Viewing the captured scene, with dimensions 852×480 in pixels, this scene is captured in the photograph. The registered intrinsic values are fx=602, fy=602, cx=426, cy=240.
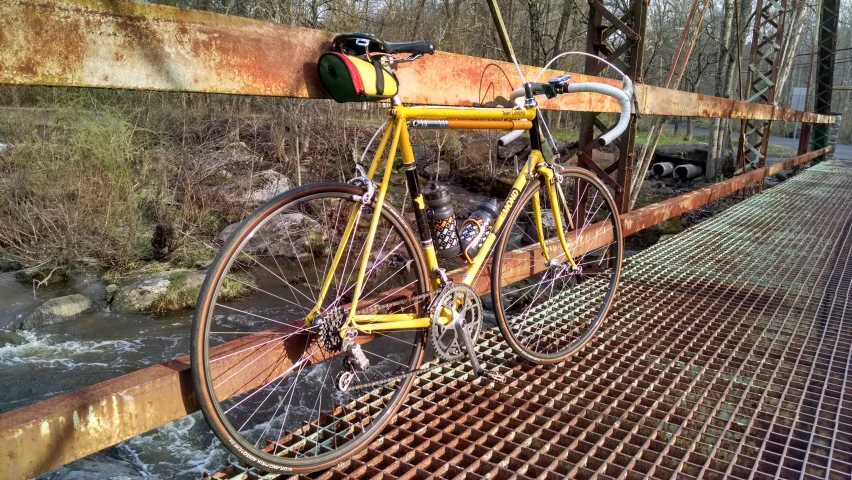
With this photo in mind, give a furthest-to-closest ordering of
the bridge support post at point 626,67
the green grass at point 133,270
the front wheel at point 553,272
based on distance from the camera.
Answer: the green grass at point 133,270
the bridge support post at point 626,67
the front wheel at point 553,272

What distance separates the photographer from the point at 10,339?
7.02 meters

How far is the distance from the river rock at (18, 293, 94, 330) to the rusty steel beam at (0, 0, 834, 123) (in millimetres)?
7051

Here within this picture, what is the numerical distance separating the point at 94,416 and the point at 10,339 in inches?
271

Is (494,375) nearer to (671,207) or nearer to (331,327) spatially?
(331,327)

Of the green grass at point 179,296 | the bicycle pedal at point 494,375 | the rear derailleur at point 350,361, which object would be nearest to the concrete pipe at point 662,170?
the green grass at point 179,296

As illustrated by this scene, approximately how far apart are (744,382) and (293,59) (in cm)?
221

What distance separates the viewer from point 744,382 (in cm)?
254

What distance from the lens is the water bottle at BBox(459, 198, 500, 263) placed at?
243 centimetres

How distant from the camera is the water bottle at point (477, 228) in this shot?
7.97 feet

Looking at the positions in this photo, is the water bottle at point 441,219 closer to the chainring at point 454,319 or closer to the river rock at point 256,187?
the chainring at point 454,319

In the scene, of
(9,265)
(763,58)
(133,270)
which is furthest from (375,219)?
(763,58)

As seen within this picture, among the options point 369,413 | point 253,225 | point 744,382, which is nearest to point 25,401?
point 369,413

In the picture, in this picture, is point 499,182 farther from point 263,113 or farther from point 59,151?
point 59,151

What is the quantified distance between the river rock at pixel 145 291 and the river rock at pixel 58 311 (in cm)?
37
